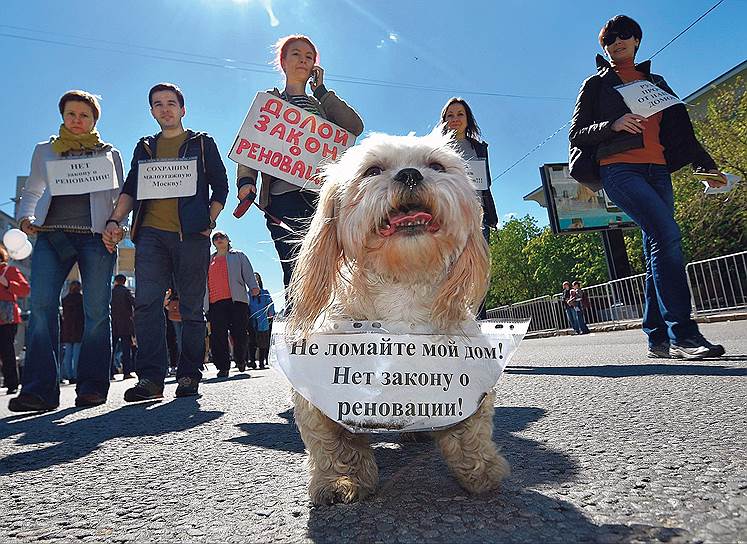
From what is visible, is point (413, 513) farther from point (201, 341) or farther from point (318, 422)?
point (201, 341)

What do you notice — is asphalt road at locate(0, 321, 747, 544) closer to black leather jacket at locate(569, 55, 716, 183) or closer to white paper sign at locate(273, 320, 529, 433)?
white paper sign at locate(273, 320, 529, 433)

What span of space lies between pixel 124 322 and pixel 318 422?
9.96m

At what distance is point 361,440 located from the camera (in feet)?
5.48

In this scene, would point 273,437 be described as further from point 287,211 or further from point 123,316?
point 123,316

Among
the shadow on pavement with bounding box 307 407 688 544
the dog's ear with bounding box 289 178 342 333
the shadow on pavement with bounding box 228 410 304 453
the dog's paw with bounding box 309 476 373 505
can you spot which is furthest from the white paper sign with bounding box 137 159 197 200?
the dog's paw with bounding box 309 476 373 505

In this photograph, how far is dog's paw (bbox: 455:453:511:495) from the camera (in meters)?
1.48

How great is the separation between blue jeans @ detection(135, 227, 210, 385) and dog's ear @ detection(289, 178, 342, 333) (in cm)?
255

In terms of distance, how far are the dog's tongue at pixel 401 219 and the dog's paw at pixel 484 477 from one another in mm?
790

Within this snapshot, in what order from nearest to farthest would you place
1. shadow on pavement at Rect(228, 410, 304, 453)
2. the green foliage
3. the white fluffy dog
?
the white fluffy dog → shadow on pavement at Rect(228, 410, 304, 453) → the green foliage

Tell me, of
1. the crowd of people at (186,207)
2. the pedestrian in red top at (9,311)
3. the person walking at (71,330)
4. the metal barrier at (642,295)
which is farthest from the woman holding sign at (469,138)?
the person walking at (71,330)

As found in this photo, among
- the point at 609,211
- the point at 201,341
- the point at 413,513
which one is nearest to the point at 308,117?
the point at 201,341

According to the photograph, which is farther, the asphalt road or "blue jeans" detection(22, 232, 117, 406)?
"blue jeans" detection(22, 232, 117, 406)

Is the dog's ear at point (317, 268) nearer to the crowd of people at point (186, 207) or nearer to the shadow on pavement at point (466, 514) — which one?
the shadow on pavement at point (466, 514)

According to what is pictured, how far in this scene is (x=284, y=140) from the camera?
152 inches
